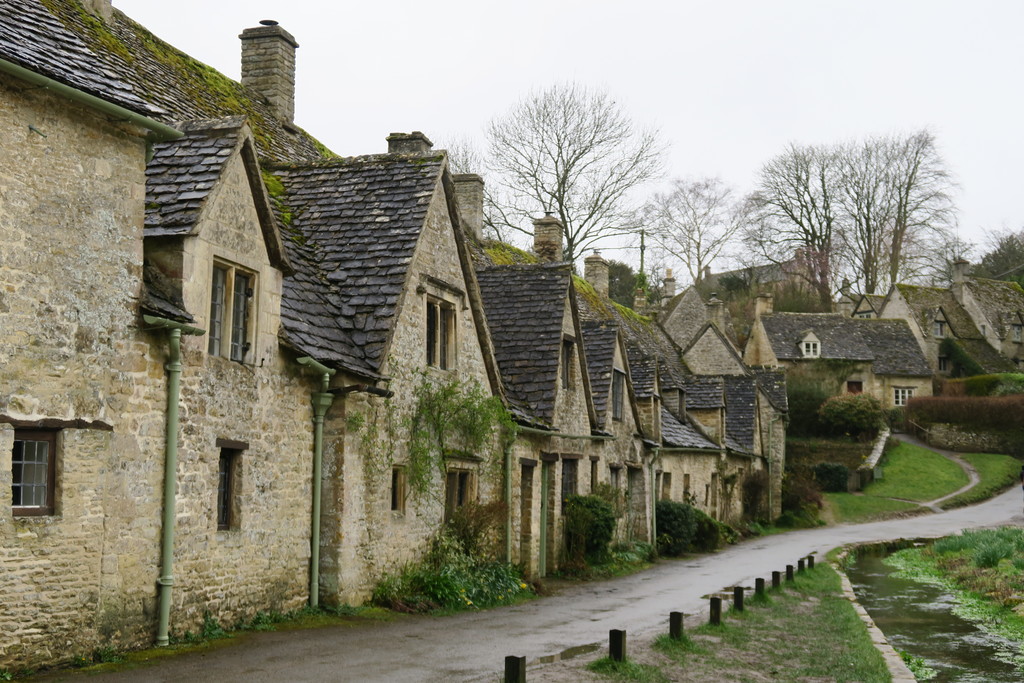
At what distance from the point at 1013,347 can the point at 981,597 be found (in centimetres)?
5971

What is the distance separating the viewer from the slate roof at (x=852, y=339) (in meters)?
68.6

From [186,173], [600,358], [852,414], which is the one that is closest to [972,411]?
[852,414]

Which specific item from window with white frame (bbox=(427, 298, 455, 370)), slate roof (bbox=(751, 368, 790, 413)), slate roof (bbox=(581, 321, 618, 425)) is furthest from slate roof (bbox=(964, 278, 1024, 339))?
window with white frame (bbox=(427, 298, 455, 370))

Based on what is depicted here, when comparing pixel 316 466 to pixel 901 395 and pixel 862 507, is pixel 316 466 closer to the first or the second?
pixel 862 507

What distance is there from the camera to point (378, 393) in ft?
49.4

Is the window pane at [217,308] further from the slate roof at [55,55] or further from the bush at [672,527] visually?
the bush at [672,527]

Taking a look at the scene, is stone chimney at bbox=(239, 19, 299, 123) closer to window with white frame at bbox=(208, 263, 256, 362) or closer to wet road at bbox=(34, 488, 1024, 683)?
window with white frame at bbox=(208, 263, 256, 362)

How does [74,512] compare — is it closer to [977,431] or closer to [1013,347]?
[977,431]

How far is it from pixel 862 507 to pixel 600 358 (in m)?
25.7

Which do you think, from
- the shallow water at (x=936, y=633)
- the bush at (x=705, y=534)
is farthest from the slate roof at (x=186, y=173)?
the bush at (x=705, y=534)

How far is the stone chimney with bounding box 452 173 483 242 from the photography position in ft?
95.9

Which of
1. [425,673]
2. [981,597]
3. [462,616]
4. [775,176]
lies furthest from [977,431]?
[425,673]

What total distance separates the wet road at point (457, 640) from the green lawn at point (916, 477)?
28.4 meters

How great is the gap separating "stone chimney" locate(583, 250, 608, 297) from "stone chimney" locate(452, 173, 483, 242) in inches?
486
